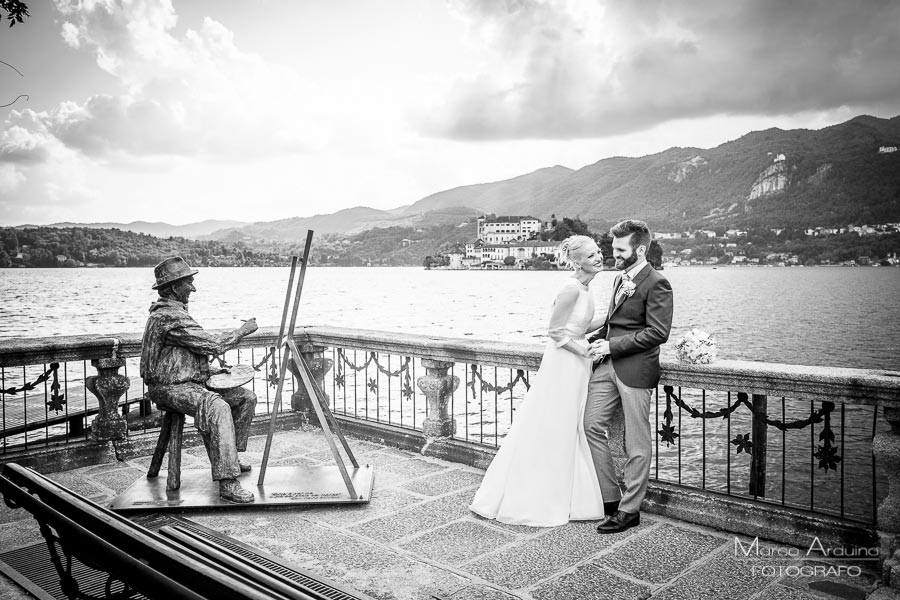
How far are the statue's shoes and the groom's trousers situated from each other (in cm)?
280

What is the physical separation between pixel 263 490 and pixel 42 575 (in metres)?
1.81

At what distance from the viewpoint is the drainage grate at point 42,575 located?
396cm

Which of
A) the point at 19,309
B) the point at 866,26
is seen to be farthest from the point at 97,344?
the point at 866,26

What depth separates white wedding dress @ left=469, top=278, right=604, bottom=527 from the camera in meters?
5.15

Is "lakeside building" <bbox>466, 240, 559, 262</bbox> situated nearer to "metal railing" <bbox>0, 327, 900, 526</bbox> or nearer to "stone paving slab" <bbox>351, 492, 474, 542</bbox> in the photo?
"metal railing" <bbox>0, 327, 900, 526</bbox>

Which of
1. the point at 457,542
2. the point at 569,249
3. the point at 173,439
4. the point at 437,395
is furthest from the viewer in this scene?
the point at 437,395

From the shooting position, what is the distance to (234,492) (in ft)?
17.9

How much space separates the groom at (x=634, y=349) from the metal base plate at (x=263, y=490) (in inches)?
83.3

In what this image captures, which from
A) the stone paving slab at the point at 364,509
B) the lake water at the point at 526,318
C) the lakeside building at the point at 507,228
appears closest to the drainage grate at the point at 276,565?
the stone paving slab at the point at 364,509

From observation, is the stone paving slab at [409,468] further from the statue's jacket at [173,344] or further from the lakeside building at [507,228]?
the lakeside building at [507,228]

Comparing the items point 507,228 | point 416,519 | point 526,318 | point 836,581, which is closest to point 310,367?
point 416,519

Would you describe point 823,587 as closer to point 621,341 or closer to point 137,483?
point 621,341

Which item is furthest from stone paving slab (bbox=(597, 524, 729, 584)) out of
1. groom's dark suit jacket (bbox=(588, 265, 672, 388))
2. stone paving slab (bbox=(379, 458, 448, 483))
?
stone paving slab (bbox=(379, 458, 448, 483))

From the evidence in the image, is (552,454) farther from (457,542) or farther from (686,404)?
(686,404)
